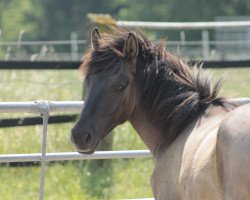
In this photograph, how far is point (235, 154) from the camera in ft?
12.8

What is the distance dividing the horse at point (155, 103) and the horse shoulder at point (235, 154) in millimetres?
415

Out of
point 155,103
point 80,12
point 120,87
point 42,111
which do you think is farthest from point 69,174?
point 80,12

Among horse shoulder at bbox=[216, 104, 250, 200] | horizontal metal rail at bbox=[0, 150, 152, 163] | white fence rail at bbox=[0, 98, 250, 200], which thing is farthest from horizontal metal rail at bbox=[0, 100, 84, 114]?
horse shoulder at bbox=[216, 104, 250, 200]

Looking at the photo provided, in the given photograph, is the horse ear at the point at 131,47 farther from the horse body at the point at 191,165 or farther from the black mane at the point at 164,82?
the horse body at the point at 191,165

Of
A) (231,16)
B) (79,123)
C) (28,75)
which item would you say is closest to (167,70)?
(79,123)

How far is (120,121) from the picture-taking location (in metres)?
5.10

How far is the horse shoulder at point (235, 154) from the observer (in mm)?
3851

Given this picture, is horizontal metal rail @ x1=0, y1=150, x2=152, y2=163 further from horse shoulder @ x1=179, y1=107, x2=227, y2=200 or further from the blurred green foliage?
the blurred green foliage

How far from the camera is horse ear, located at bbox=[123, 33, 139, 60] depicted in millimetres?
5020

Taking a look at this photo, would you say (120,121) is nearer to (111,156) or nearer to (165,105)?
(165,105)

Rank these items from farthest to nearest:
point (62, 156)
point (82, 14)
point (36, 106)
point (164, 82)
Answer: point (82, 14) → point (62, 156) → point (36, 106) → point (164, 82)

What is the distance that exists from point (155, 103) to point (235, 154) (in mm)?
1286

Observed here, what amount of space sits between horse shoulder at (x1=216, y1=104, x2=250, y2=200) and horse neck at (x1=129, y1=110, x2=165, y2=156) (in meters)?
1.12

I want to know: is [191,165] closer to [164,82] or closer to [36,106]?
[164,82]
